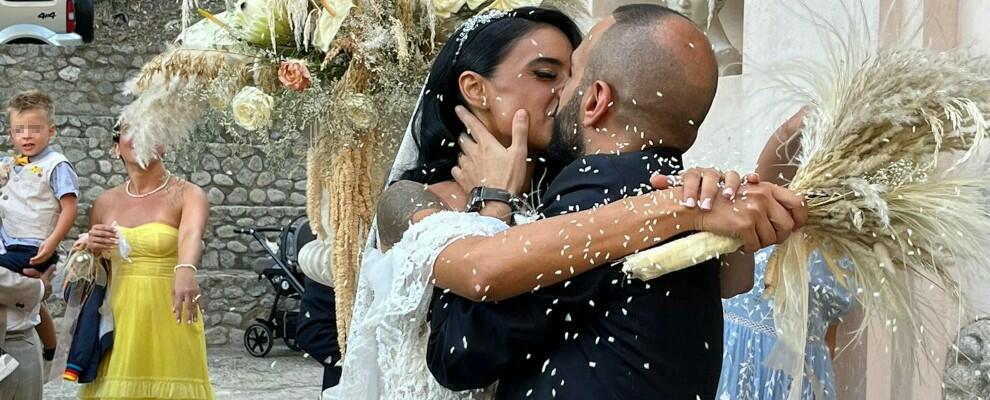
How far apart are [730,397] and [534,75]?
1291 mm

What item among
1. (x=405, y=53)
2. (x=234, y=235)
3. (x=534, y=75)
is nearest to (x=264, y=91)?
(x=405, y=53)

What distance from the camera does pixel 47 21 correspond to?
16.8 m

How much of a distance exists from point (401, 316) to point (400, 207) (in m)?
0.21

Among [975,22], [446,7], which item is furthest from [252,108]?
[975,22]

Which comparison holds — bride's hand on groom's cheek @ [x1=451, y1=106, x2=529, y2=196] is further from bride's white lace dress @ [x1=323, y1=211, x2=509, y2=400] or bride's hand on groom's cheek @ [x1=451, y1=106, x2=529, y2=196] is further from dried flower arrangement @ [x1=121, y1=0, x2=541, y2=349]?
dried flower arrangement @ [x1=121, y1=0, x2=541, y2=349]

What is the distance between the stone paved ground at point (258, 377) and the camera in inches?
386

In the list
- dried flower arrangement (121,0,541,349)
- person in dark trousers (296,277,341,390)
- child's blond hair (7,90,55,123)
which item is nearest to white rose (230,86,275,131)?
dried flower arrangement (121,0,541,349)

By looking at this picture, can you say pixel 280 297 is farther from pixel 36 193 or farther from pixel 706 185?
pixel 706 185

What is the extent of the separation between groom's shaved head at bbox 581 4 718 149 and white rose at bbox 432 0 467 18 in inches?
48.8

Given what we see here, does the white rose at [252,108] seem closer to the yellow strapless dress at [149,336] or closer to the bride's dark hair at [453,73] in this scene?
the bride's dark hair at [453,73]

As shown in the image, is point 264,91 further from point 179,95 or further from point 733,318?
point 733,318

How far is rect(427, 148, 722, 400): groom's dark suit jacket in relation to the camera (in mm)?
2055

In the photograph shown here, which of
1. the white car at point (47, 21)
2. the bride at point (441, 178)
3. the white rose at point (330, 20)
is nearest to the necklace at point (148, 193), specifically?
the white rose at point (330, 20)

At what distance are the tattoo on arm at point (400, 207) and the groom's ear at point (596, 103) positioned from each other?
365 mm
